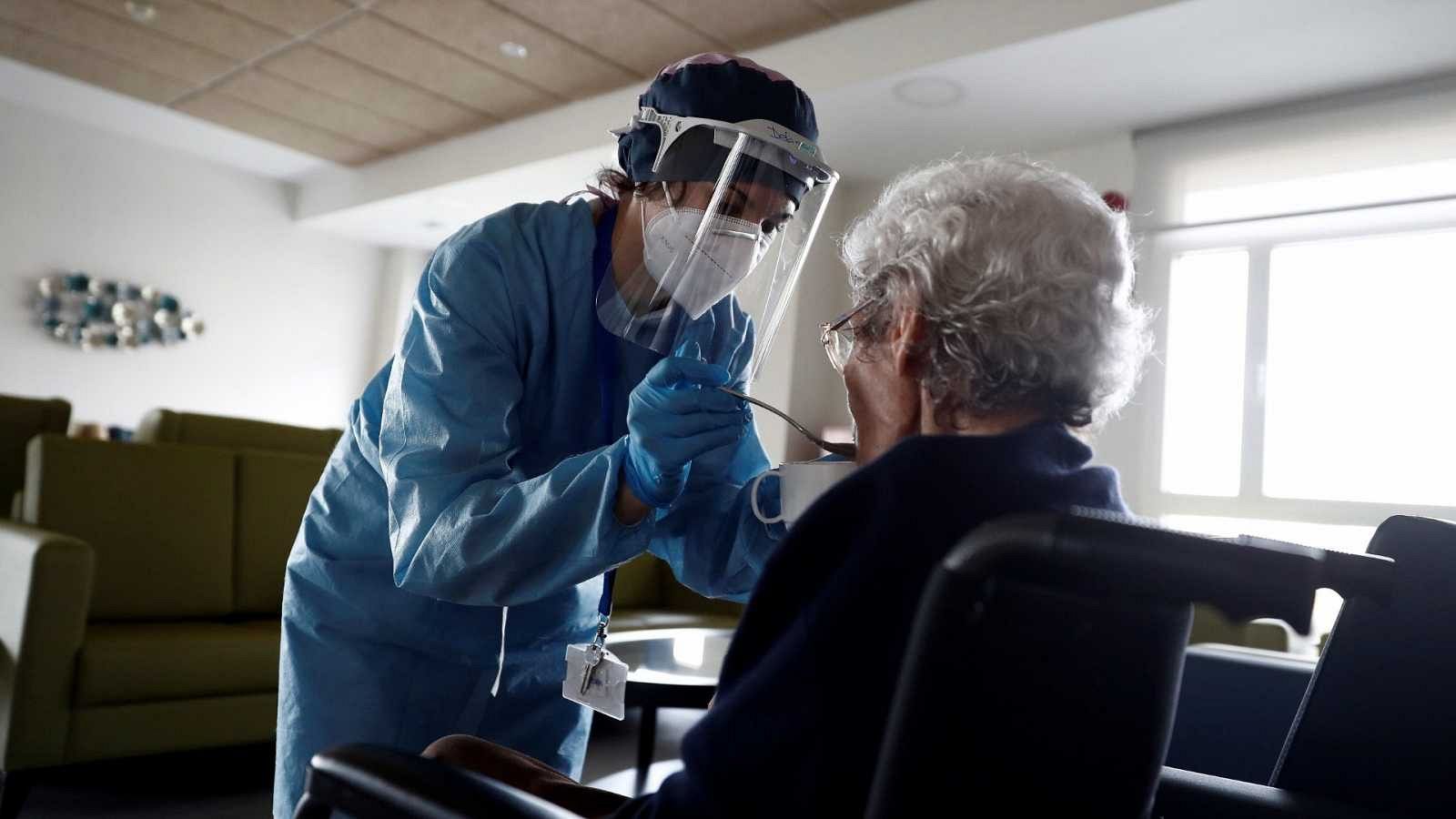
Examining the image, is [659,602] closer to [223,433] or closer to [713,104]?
[223,433]

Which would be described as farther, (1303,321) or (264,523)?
(1303,321)

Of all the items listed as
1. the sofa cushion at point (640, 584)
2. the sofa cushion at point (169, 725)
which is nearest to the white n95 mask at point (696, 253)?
the sofa cushion at point (169, 725)

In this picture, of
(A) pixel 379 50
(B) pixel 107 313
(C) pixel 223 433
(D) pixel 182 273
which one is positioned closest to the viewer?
(C) pixel 223 433

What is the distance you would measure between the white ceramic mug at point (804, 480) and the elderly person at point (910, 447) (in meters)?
0.03

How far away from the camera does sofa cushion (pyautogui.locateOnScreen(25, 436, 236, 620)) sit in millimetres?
2531

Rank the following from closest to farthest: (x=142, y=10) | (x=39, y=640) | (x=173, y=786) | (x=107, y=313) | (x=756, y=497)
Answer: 1. (x=756, y=497)
2. (x=39, y=640)
3. (x=173, y=786)
4. (x=142, y=10)
5. (x=107, y=313)

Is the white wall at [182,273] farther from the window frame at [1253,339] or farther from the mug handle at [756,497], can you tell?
the mug handle at [756,497]

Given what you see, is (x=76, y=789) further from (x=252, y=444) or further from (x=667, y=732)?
(x=667, y=732)

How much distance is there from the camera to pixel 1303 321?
13.2ft

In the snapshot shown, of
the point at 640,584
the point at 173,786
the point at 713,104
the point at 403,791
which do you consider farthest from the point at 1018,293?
the point at 640,584

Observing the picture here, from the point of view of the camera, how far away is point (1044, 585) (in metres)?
0.51

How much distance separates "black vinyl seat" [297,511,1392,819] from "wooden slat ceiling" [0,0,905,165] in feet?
11.8

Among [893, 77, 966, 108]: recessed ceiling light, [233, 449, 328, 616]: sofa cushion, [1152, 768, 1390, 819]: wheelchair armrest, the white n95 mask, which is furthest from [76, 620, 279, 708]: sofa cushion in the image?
[893, 77, 966, 108]: recessed ceiling light

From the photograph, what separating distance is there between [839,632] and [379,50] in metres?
4.68
